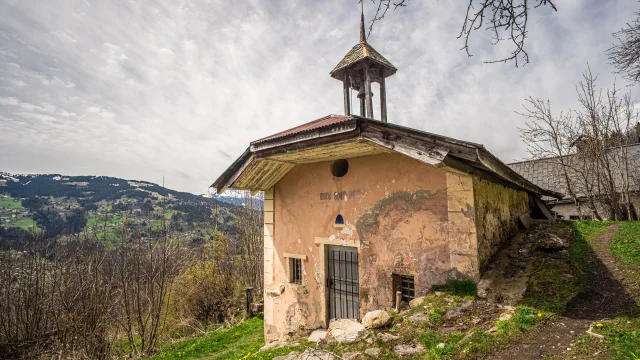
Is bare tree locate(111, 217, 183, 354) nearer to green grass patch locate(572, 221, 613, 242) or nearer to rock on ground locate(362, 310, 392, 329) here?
rock on ground locate(362, 310, 392, 329)

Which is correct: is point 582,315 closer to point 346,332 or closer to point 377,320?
point 377,320

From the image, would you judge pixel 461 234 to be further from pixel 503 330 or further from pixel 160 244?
pixel 160 244

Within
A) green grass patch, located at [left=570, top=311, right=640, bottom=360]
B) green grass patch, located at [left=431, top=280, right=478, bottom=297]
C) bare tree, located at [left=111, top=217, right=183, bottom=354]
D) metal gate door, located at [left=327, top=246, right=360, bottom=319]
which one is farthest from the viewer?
bare tree, located at [left=111, top=217, right=183, bottom=354]

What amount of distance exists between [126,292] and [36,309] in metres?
3.41

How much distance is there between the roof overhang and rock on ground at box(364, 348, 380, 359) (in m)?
2.72

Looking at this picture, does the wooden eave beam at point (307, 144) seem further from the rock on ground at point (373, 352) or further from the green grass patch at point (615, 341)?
the green grass patch at point (615, 341)

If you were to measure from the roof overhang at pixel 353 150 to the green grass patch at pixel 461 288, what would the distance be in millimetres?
1910

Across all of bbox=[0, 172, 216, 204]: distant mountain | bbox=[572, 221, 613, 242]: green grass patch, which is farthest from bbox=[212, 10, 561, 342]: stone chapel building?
bbox=[0, 172, 216, 204]: distant mountain

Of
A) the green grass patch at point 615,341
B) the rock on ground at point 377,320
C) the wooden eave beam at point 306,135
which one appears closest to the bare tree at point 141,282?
the wooden eave beam at point 306,135

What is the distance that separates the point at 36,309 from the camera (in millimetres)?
10820

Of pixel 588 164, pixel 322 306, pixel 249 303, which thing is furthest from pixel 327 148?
pixel 588 164

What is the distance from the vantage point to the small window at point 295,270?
26.9ft

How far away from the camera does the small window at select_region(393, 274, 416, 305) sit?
618 centimetres

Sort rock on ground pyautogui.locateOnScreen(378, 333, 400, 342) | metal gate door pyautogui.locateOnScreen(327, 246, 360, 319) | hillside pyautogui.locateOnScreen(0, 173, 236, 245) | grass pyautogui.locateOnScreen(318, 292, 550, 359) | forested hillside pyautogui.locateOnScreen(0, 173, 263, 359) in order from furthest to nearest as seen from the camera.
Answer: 1. hillside pyautogui.locateOnScreen(0, 173, 236, 245)
2. forested hillside pyautogui.locateOnScreen(0, 173, 263, 359)
3. metal gate door pyautogui.locateOnScreen(327, 246, 360, 319)
4. rock on ground pyautogui.locateOnScreen(378, 333, 400, 342)
5. grass pyautogui.locateOnScreen(318, 292, 550, 359)
